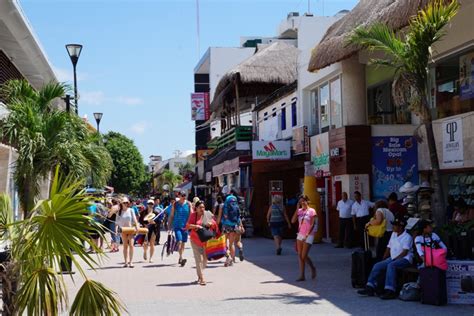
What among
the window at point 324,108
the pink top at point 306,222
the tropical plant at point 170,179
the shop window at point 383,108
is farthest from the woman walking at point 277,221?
the tropical plant at point 170,179

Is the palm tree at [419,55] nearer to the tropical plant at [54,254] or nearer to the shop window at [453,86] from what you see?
the shop window at [453,86]

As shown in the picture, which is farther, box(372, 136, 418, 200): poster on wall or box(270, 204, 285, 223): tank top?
box(372, 136, 418, 200): poster on wall

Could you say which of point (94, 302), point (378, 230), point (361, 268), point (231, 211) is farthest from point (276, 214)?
point (94, 302)

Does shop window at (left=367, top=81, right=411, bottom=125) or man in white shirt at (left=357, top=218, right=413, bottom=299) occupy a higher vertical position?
shop window at (left=367, top=81, right=411, bottom=125)

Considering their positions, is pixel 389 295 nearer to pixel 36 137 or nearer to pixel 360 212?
pixel 36 137

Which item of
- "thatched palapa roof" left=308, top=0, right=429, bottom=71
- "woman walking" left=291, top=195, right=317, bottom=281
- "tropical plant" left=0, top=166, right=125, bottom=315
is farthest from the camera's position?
"thatched palapa roof" left=308, top=0, right=429, bottom=71

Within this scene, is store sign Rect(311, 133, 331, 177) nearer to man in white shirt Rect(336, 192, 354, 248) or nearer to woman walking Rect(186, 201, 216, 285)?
man in white shirt Rect(336, 192, 354, 248)

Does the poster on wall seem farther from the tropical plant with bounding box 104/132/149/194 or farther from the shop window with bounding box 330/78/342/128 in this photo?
the tropical plant with bounding box 104/132/149/194

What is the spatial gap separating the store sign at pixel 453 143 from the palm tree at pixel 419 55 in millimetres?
4551

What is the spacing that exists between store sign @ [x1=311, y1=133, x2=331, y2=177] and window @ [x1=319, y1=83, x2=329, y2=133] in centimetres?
81

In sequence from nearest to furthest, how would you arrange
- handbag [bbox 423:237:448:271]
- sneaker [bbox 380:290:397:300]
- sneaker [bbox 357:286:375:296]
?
handbag [bbox 423:237:448:271] < sneaker [bbox 380:290:397:300] < sneaker [bbox 357:286:375:296]

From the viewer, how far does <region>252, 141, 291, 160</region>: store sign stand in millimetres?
23500

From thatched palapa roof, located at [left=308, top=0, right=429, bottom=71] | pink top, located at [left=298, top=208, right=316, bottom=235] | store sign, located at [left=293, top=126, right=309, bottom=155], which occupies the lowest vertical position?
pink top, located at [left=298, top=208, right=316, bottom=235]

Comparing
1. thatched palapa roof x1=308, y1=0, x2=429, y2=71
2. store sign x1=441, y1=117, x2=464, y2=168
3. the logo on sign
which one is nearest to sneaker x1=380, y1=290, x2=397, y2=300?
thatched palapa roof x1=308, y1=0, x2=429, y2=71
